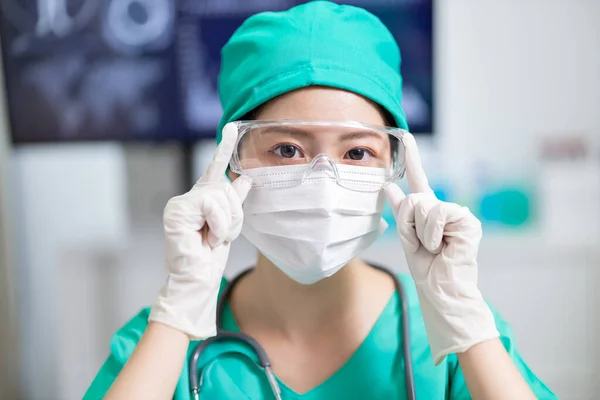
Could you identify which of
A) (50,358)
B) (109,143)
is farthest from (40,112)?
(50,358)

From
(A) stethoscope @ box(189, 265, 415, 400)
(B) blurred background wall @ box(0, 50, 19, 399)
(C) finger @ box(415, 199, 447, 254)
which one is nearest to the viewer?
(C) finger @ box(415, 199, 447, 254)

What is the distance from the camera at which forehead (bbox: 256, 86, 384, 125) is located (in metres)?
1.01

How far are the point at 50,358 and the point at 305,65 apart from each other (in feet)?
6.97

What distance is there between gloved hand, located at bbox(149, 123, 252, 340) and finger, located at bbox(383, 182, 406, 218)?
0.97ft

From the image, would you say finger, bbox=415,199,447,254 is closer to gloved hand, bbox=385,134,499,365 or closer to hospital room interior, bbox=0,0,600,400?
gloved hand, bbox=385,134,499,365

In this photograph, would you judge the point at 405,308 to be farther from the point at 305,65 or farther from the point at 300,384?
the point at 305,65

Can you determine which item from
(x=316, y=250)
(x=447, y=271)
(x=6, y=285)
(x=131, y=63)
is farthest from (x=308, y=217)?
(x=6, y=285)

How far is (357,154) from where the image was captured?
3.41 ft

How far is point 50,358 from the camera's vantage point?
2451mm

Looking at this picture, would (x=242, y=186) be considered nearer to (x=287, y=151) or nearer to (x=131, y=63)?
(x=287, y=151)

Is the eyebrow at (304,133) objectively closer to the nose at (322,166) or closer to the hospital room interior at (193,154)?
the nose at (322,166)

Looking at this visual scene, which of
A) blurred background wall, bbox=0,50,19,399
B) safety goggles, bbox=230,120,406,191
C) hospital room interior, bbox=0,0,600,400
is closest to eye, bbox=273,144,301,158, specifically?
safety goggles, bbox=230,120,406,191

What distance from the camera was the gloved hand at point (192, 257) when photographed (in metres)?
0.91

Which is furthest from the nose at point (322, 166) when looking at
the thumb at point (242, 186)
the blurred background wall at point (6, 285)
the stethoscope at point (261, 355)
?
the blurred background wall at point (6, 285)
